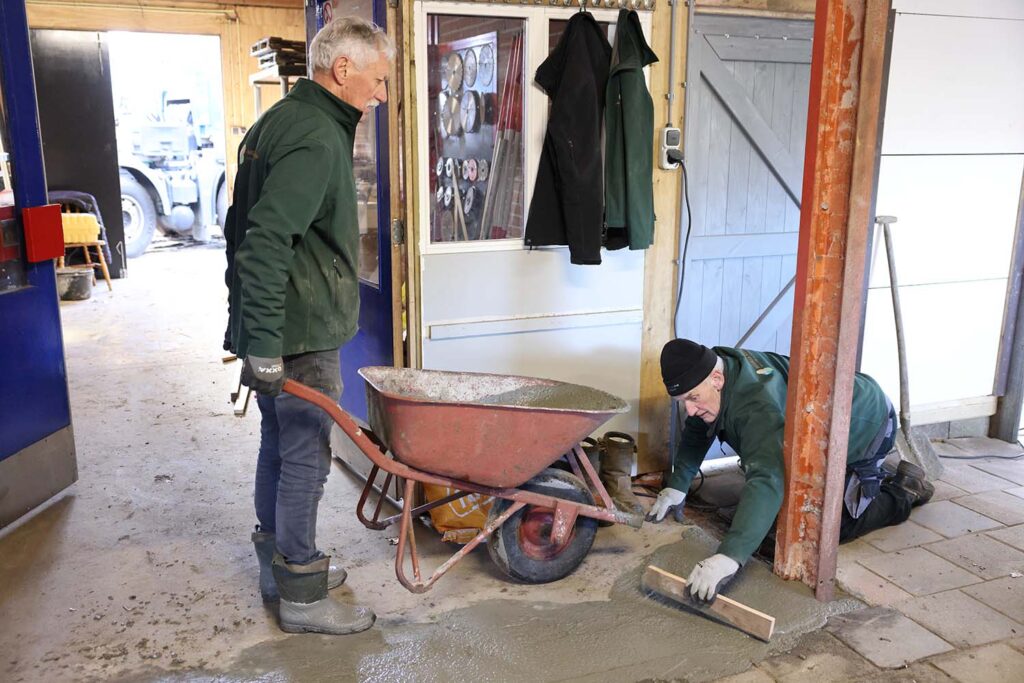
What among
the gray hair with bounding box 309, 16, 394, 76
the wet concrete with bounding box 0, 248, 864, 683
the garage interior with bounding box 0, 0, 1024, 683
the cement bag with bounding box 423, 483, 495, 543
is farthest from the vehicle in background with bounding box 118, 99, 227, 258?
the gray hair with bounding box 309, 16, 394, 76

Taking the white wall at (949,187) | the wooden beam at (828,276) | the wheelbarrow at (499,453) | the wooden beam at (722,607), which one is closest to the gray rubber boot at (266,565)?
the wheelbarrow at (499,453)

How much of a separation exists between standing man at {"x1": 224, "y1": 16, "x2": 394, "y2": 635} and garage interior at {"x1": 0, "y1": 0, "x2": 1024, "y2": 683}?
0.28 metres

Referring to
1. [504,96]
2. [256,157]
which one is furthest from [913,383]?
[256,157]

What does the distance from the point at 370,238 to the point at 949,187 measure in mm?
2609

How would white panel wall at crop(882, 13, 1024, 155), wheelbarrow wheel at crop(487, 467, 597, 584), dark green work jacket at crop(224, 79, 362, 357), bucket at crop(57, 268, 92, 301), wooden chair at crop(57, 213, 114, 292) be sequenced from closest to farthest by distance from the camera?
1. dark green work jacket at crop(224, 79, 362, 357)
2. wheelbarrow wheel at crop(487, 467, 597, 584)
3. white panel wall at crop(882, 13, 1024, 155)
4. bucket at crop(57, 268, 92, 301)
5. wooden chair at crop(57, 213, 114, 292)

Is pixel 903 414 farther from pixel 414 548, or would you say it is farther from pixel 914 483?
pixel 414 548

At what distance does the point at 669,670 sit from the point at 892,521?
1369mm

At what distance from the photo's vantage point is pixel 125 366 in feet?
19.0

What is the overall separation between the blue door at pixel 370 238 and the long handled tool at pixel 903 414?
2.13m

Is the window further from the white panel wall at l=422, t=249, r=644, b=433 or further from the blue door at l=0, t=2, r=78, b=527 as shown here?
the blue door at l=0, t=2, r=78, b=527

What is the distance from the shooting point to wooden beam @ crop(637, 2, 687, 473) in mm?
3604

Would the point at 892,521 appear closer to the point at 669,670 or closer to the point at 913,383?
the point at 913,383

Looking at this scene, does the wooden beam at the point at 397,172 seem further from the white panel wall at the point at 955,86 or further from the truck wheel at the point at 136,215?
the truck wheel at the point at 136,215

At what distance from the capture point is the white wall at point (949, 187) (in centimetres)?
389
